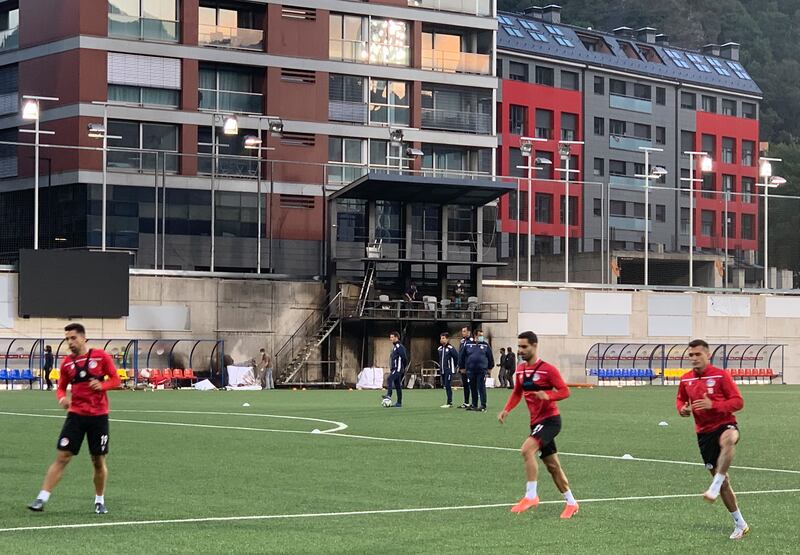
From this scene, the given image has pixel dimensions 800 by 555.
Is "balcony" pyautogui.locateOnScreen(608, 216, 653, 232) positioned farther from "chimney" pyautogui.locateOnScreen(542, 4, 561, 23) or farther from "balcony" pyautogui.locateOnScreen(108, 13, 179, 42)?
"chimney" pyautogui.locateOnScreen(542, 4, 561, 23)

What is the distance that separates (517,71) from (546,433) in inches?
3506

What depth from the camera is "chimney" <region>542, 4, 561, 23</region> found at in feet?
372

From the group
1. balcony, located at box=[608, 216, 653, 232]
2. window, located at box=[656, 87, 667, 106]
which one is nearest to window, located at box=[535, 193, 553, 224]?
balcony, located at box=[608, 216, 653, 232]

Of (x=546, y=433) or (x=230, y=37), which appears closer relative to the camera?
(x=546, y=433)

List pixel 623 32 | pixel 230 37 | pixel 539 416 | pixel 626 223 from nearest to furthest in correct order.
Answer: pixel 539 416
pixel 230 37
pixel 626 223
pixel 623 32

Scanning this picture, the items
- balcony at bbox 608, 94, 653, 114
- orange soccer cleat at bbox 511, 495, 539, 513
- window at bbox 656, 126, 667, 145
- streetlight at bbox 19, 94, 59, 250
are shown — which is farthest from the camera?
window at bbox 656, 126, 667, 145

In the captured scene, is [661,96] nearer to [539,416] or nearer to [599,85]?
[599,85]

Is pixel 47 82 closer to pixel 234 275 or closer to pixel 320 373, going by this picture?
pixel 234 275

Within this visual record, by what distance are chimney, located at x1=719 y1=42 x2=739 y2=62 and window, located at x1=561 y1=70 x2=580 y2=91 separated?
2413cm

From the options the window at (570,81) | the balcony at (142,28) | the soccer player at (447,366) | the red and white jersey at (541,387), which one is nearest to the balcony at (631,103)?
the window at (570,81)

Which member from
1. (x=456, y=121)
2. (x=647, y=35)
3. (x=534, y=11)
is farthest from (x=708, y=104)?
(x=456, y=121)

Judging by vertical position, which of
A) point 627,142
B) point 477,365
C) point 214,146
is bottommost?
point 477,365

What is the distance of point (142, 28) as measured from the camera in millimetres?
66312

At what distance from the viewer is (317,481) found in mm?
18641
